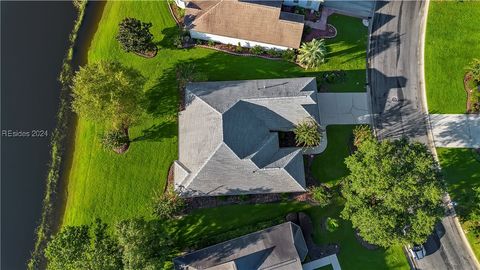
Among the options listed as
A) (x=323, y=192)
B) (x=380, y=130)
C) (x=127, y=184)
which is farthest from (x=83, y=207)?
(x=380, y=130)

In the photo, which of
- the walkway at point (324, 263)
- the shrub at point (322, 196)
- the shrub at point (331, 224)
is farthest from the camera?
the shrub at point (331, 224)

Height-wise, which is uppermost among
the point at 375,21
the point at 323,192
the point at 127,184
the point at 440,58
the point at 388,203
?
the point at 375,21

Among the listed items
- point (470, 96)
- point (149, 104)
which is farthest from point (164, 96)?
point (470, 96)

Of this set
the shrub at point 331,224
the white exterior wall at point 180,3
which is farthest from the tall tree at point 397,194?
the white exterior wall at point 180,3

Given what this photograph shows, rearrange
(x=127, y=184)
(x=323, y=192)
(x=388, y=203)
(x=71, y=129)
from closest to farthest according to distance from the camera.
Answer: (x=388, y=203), (x=323, y=192), (x=127, y=184), (x=71, y=129)

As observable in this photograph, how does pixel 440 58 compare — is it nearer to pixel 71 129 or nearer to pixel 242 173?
pixel 242 173

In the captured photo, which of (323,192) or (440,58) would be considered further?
(440,58)

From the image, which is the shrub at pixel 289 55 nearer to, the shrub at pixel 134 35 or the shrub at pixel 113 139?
the shrub at pixel 134 35
